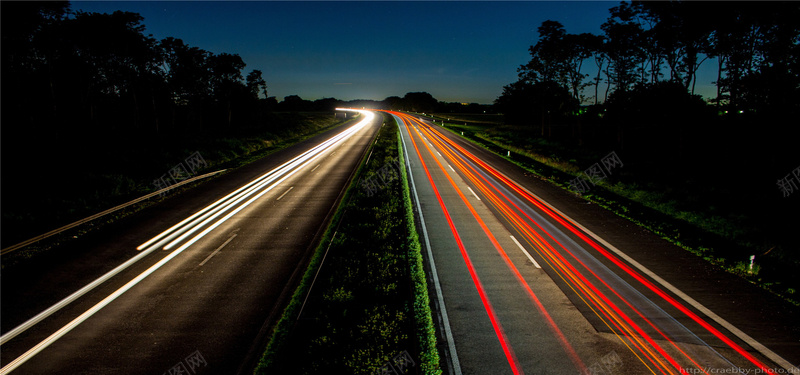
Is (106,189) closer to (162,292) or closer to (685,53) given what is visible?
(162,292)

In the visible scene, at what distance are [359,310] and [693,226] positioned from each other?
52.3 ft

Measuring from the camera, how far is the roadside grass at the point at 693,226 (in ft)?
36.1

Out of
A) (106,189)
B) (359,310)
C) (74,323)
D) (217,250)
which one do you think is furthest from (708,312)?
(106,189)

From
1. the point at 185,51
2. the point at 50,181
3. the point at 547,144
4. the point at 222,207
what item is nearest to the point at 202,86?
the point at 185,51

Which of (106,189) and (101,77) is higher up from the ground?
(101,77)

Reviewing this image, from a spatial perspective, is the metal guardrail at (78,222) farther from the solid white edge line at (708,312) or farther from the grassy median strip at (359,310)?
the solid white edge line at (708,312)

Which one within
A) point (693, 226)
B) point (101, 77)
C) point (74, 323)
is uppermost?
point (101, 77)

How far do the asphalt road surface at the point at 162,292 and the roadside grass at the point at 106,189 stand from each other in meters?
1.11

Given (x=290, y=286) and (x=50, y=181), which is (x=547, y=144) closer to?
(x=290, y=286)

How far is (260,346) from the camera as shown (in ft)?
25.0

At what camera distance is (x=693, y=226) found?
15461 millimetres

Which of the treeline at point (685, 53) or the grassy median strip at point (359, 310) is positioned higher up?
the treeline at point (685, 53)

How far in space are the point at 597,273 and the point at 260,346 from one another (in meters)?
10.5

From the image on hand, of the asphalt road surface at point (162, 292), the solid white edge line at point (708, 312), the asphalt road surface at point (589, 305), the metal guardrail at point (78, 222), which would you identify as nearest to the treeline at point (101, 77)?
the metal guardrail at point (78, 222)
